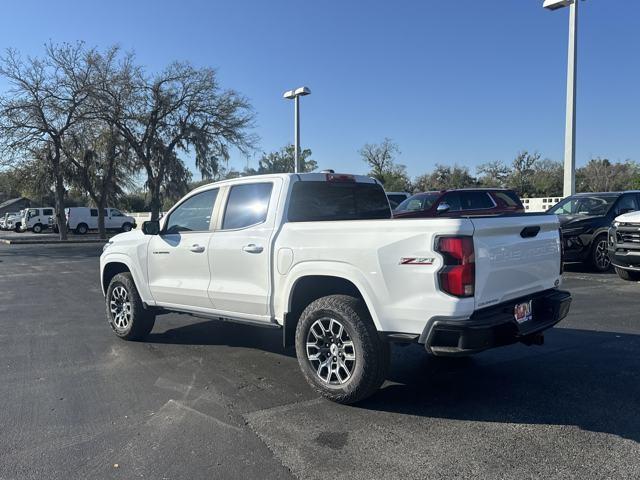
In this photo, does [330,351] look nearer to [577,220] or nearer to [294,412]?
[294,412]

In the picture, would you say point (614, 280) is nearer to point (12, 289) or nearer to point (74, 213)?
point (12, 289)

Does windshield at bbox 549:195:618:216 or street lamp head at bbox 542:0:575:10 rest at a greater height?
street lamp head at bbox 542:0:575:10

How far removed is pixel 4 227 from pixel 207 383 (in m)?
55.9

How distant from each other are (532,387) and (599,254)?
8.41 metres

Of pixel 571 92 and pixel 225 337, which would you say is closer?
pixel 225 337

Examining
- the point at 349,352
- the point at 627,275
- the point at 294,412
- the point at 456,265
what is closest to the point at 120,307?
the point at 294,412

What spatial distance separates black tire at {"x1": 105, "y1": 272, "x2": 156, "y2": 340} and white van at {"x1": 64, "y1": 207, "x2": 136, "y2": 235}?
120 feet

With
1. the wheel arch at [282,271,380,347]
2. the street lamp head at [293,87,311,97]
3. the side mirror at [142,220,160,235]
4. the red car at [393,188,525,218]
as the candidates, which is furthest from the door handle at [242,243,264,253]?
the street lamp head at [293,87,311,97]

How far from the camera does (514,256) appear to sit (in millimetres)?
4148

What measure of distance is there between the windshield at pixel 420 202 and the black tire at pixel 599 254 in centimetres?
358

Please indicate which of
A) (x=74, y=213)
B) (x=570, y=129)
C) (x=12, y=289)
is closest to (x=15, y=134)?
(x=74, y=213)

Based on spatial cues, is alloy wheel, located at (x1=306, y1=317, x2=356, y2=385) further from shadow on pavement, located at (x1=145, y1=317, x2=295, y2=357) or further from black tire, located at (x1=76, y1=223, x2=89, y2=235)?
black tire, located at (x1=76, y1=223, x2=89, y2=235)

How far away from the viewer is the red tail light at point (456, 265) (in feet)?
12.1

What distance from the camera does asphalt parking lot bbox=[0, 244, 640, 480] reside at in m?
3.37
